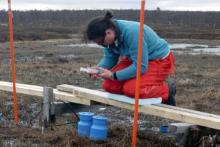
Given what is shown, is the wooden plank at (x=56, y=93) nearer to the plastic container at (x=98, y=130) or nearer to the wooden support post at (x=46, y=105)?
the wooden support post at (x=46, y=105)

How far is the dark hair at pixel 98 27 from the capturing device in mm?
5992

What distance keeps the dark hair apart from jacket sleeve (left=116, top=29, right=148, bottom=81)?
255 mm

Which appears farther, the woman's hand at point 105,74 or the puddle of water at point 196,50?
the puddle of water at point 196,50

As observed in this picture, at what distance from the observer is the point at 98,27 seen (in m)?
5.98

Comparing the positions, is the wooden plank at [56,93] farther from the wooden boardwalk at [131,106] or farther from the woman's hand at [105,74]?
the woman's hand at [105,74]

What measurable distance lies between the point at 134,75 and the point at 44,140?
1461mm

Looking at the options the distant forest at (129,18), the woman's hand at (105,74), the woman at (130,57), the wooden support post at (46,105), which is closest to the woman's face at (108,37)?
the woman at (130,57)

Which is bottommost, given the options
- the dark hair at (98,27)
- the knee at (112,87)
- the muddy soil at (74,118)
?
the muddy soil at (74,118)

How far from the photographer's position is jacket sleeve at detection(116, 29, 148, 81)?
6.06 metres

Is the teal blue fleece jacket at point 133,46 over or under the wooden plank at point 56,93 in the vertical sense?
over

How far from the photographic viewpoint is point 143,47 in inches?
238

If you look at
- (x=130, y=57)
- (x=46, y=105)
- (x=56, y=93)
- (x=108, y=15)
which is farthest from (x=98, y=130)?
(x=108, y=15)

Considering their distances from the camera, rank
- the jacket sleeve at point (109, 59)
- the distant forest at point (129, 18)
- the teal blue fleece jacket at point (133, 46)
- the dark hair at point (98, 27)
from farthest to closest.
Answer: the distant forest at point (129, 18) → the jacket sleeve at point (109, 59) → the teal blue fleece jacket at point (133, 46) → the dark hair at point (98, 27)

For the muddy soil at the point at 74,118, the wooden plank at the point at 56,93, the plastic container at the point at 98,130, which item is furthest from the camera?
the wooden plank at the point at 56,93
